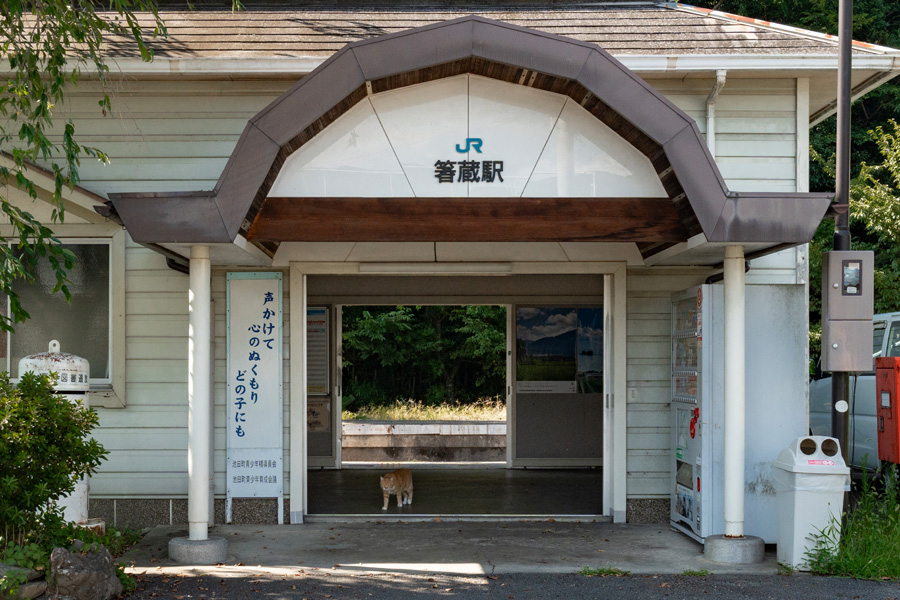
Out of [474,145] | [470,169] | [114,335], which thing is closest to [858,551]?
[470,169]

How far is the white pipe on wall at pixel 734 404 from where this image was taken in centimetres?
688

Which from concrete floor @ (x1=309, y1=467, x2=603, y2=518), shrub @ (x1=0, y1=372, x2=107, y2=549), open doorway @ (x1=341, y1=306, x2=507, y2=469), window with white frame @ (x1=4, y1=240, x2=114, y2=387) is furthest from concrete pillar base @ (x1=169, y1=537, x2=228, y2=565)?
open doorway @ (x1=341, y1=306, x2=507, y2=469)

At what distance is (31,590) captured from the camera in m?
5.41

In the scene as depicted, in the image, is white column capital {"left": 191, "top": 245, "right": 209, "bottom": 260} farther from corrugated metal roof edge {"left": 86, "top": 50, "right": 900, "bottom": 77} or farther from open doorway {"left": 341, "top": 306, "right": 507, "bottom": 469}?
open doorway {"left": 341, "top": 306, "right": 507, "bottom": 469}

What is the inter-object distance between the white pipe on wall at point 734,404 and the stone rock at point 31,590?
5.07m

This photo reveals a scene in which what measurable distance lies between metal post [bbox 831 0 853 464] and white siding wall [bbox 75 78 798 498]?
947 millimetres

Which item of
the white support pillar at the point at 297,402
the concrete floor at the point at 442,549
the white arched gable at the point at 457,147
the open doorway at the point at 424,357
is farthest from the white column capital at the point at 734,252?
the open doorway at the point at 424,357

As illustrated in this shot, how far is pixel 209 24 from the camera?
8914mm

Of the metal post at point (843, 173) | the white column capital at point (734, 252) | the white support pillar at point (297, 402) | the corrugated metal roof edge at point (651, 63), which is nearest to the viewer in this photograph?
the white column capital at point (734, 252)

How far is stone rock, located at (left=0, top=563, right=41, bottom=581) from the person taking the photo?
5.26 m

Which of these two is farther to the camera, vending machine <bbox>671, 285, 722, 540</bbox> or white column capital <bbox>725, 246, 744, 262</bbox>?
vending machine <bbox>671, 285, 722, 540</bbox>

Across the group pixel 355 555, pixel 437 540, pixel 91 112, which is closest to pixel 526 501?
pixel 437 540

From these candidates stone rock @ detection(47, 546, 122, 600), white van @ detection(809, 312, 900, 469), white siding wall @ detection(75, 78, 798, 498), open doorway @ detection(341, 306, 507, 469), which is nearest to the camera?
stone rock @ detection(47, 546, 122, 600)

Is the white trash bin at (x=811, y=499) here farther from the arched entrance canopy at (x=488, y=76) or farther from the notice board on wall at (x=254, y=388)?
the notice board on wall at (x=254, y=388)
